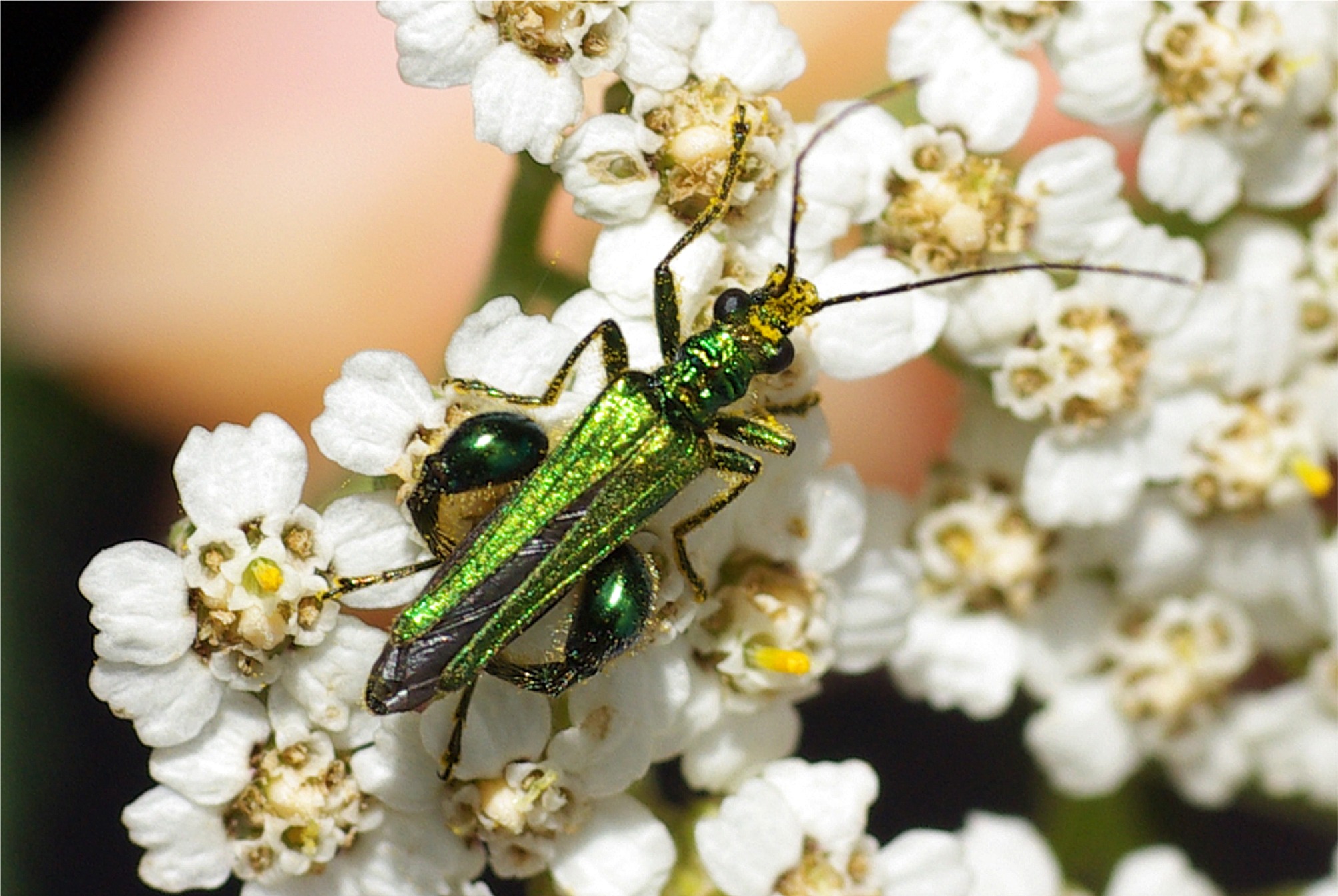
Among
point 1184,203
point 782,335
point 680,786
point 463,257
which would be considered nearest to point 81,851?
point 680,786

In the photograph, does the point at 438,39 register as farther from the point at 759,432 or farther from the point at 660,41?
the point at 759,432

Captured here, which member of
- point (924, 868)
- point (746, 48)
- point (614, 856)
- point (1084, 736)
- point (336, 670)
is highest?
point (746, 48)

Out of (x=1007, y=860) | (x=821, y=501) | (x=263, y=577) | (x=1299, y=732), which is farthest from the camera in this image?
(x=1299, y=732)

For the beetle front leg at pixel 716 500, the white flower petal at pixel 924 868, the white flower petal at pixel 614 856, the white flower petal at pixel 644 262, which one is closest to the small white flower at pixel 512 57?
the white flower petal at pixel 644 262

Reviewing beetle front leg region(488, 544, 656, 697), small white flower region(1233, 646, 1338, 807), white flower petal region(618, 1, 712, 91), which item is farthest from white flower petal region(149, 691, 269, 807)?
small white flower region(1233, 646, 1338, 807)

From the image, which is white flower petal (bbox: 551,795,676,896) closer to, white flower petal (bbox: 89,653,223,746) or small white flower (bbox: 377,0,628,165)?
white flower petal (bbox: 89,653,223,746)

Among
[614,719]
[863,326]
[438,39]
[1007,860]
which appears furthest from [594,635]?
[1007,860]

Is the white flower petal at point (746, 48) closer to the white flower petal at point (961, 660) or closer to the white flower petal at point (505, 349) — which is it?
the white flower petal at point (505, 349)
